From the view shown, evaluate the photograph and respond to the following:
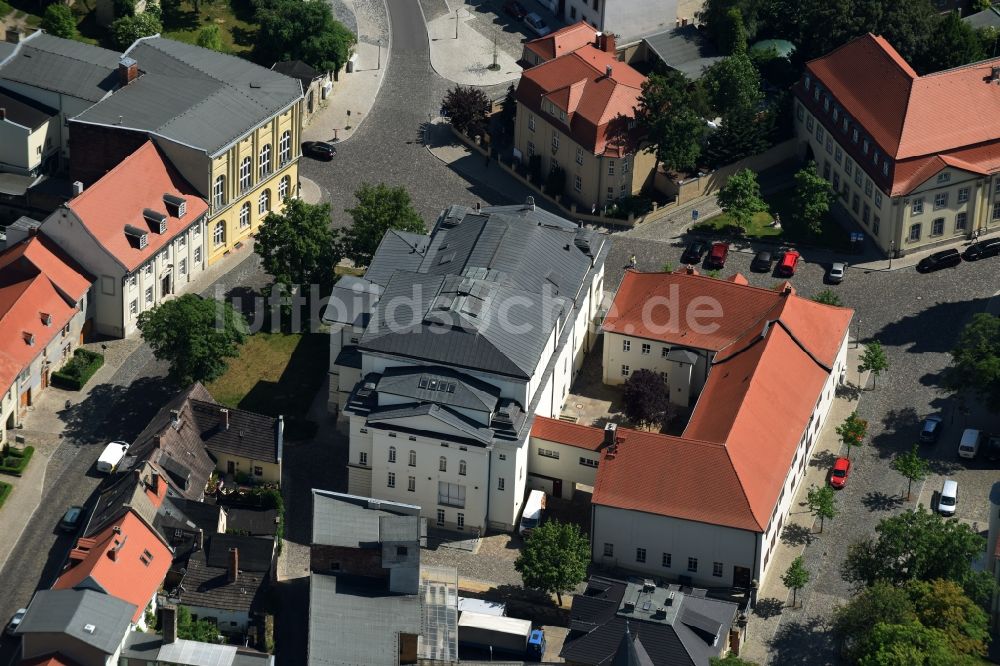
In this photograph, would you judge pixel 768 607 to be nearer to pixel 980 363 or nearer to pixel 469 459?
pixel 469 459

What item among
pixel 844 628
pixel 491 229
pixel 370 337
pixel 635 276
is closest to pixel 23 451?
pixel 370 337

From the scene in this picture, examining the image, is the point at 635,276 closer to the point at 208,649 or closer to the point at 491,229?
the point at 491,229

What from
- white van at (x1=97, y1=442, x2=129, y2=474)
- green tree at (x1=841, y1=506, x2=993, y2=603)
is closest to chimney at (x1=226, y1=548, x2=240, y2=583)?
white van at (x1=97, y1=442, x2=129, y2=474)

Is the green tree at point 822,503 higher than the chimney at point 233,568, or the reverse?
the green tree at point 822,503

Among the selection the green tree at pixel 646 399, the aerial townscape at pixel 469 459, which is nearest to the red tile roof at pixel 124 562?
the aerial townscape at pixel 469 459

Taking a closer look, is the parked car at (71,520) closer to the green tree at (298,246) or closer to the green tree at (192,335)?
the green tree at (192,335)

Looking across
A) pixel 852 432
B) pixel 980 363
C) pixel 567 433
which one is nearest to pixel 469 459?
pixel 567 433
